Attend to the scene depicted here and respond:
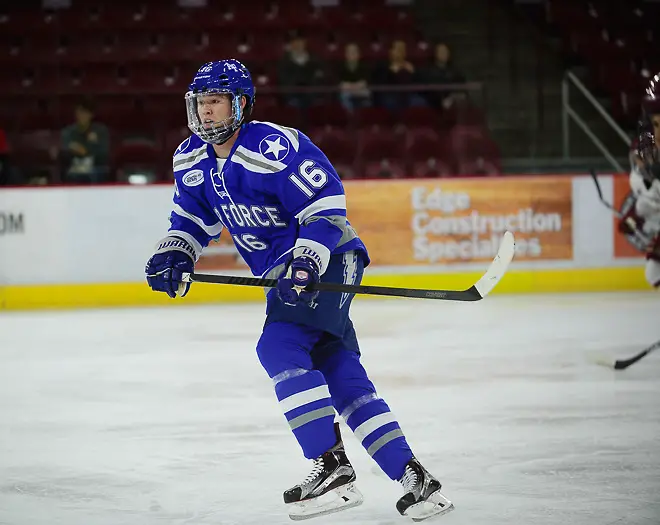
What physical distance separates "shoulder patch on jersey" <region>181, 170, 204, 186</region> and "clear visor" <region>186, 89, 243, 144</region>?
126 millimetres

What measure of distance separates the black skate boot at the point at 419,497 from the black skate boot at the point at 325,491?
5.8 inches

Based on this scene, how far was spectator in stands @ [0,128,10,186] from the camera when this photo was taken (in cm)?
877

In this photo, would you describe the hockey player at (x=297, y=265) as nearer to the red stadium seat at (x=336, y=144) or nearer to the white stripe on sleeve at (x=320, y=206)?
the white stripe on sleeve at (x=320, y=206)

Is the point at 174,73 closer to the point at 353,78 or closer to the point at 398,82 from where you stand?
the point at 353,78

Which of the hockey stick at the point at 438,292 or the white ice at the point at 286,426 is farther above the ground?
the hockey stick at the point at 438,292

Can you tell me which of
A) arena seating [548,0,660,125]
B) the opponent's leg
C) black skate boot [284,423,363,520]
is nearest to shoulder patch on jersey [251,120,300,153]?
the opponent's leg

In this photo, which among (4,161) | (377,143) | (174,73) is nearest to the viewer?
(4,161)

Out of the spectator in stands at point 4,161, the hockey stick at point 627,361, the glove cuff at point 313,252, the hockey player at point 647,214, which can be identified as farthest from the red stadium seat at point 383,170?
the glove cuff at point 313,252

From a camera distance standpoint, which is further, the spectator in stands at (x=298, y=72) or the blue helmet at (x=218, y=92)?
the spectator in stands at (x=298, y=72)

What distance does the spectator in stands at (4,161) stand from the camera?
877 centimetres

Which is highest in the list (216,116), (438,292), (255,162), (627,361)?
(216,116)

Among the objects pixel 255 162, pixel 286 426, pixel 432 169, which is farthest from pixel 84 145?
pixel 255 162

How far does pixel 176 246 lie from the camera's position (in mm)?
3170

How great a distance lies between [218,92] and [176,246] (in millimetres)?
460
